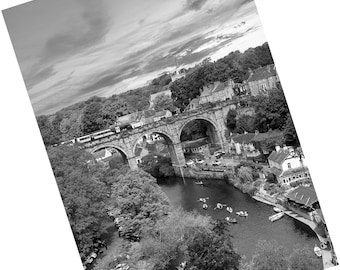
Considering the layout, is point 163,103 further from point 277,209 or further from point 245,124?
point 277,209

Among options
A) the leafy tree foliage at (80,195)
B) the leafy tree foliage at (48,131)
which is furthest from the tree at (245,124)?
the leafy tree foliage at (48,131)

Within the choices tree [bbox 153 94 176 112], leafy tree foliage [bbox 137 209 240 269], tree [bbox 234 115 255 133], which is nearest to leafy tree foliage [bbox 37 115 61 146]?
tree [bbox 153 94 176 112]

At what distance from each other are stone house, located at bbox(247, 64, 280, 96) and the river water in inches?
91.0

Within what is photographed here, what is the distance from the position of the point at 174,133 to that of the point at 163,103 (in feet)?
3.22

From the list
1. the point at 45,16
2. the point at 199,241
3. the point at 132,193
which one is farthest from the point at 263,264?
the point at 45,16

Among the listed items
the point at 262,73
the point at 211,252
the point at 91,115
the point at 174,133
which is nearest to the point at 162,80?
the point at 174,133

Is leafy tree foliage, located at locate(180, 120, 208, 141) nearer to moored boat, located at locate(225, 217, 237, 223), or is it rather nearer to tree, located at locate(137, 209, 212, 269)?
moored boat, located at locate(225, 217, 237, 223)

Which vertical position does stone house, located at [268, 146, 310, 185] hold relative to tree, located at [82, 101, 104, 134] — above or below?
below

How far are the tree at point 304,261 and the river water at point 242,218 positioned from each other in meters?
0.25

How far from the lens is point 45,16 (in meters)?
8.91

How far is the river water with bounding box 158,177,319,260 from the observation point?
26.0 feet

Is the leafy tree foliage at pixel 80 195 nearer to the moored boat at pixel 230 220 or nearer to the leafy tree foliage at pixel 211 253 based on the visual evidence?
the leafy tree foliage at pixel 211 253

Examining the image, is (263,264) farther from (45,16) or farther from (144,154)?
(45,16)

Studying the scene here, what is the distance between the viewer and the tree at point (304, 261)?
7.11m
